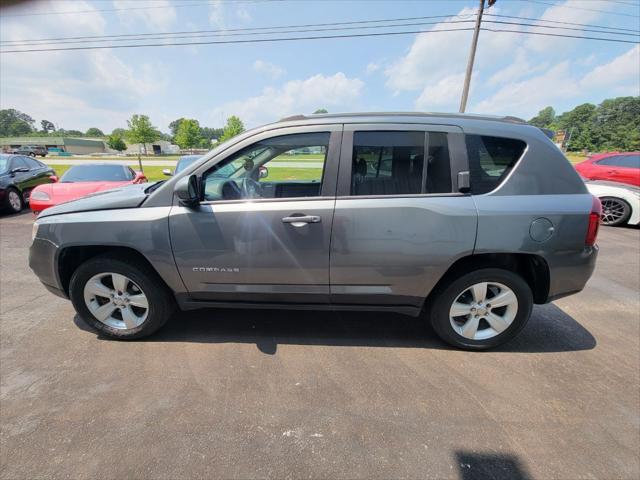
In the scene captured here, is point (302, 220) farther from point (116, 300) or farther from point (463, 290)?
point (116, 300)

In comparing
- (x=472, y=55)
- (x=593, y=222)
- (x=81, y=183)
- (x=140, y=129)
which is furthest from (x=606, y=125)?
(x=81, y=183)

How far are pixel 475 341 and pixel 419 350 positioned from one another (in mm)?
474

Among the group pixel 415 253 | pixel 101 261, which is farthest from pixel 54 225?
pixel 415 253

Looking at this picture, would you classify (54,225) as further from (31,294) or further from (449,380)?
(449,380)

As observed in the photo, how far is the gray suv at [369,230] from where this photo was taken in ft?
7.53

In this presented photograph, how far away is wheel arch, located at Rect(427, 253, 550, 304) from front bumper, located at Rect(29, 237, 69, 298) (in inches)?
125

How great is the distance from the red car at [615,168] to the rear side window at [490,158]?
324 inches

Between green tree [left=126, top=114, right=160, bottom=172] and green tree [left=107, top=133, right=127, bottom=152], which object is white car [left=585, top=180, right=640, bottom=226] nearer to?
green tree [left=126, top=114, right=160, bottom=172]

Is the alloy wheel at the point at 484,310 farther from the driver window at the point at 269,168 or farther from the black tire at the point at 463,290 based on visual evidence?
the driver window at the point at 269,168

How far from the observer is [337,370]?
2.41 m

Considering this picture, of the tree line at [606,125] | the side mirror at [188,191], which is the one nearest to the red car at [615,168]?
the side mirror at [188,191]

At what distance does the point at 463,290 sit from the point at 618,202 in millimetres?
7319

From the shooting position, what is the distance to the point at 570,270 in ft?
7.86

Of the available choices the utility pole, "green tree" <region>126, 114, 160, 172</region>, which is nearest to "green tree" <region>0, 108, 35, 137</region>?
"green tree" <region>126, 114, 160, 172</region>
